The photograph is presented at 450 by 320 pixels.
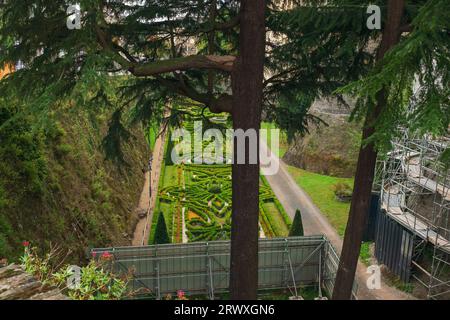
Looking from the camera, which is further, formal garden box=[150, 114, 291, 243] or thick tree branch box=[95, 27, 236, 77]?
formal garden box=[150, 114, 291, 243]

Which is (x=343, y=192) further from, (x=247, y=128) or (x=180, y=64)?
(x=180, y=64)

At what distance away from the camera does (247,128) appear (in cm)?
621

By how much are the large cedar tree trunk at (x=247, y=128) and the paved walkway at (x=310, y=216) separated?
779cm

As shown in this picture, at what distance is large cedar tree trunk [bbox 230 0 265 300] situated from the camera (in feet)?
19.8

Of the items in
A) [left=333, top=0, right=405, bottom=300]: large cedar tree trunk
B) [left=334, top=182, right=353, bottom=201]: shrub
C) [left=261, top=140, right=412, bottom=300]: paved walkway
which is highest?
[left=333, top=0, right=405, bottom=300]: large cedar tree trunk

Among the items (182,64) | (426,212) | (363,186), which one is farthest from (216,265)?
(182,64)

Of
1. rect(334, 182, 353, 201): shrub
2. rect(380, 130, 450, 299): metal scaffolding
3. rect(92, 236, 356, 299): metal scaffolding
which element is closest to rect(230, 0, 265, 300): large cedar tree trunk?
rect(92, 236, 356, 299): metal scaffolding

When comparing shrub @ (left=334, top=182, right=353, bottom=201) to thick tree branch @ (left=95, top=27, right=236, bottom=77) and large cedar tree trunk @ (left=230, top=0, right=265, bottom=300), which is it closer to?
large cedar tree trunk @ (left=230, top=0, right=265, bottom=300)

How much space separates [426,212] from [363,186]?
911 centimetres

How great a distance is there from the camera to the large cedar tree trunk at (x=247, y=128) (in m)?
6.03

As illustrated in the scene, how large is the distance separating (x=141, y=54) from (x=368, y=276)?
433 inches

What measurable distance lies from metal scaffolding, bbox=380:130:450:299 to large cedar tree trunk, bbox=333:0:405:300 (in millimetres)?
4982

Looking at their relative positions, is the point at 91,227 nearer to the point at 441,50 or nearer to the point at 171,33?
the point at 171,33
